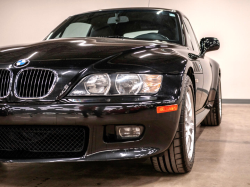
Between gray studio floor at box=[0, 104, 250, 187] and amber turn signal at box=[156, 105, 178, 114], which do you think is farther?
gray studio floor at box=[0, 104, 250, 187]

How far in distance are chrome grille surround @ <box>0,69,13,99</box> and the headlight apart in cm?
38

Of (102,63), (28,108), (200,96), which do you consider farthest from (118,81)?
(200,96)

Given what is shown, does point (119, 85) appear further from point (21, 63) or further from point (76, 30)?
point (76, 30)

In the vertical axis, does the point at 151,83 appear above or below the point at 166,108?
above

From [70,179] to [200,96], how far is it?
1.37 m

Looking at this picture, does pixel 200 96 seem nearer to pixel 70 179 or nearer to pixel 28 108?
pixel 70 179

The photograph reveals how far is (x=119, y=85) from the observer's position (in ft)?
6.50

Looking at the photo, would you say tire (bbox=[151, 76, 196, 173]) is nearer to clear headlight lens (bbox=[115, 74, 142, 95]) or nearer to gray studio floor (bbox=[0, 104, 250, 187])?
gray studio floor (bbox=[0, 104, 250, 187])

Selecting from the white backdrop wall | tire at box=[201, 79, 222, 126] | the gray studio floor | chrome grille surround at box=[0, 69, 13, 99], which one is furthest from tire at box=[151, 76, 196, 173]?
the white backdrop wall

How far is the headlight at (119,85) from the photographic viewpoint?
1.97 meters

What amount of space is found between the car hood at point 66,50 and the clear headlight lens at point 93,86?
0.49 feet

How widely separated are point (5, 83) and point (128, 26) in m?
1.46

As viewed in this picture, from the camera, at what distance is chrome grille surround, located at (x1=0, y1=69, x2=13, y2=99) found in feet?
6.75

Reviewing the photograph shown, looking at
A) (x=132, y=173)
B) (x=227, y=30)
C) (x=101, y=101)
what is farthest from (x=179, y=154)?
(x=227, y=30)
